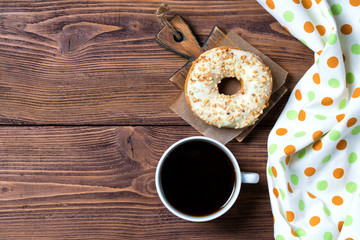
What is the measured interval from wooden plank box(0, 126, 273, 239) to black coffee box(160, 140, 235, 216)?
0.28 feet

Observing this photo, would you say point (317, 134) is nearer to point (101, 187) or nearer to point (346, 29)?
point (346, 29)

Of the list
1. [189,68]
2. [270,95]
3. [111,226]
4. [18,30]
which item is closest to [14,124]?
[18,30]

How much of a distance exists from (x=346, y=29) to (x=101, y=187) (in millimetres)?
711

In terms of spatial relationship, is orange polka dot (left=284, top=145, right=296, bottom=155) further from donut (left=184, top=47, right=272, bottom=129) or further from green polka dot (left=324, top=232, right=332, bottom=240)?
green polka dot (left=324, top=232, right=332, bottom=240)

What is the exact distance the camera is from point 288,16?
770 mm

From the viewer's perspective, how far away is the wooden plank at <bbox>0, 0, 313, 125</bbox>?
0.85 meters

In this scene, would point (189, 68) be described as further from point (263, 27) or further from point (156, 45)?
point (263, 27)

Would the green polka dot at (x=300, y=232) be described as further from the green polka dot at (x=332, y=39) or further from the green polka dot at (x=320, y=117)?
the green polka dot at (x=332, y=39)

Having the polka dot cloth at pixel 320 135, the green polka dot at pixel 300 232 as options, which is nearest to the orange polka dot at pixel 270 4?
the polka dot cloth at pixel 320 135

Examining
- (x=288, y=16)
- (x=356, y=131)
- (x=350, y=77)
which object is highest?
(x=288, y=16)

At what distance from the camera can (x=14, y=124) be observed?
86 cm

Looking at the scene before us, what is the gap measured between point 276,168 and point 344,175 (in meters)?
0.17

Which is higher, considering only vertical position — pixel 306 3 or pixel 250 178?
pixel 306 3

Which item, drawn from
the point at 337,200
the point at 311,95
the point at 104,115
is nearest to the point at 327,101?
the point at 311,95
